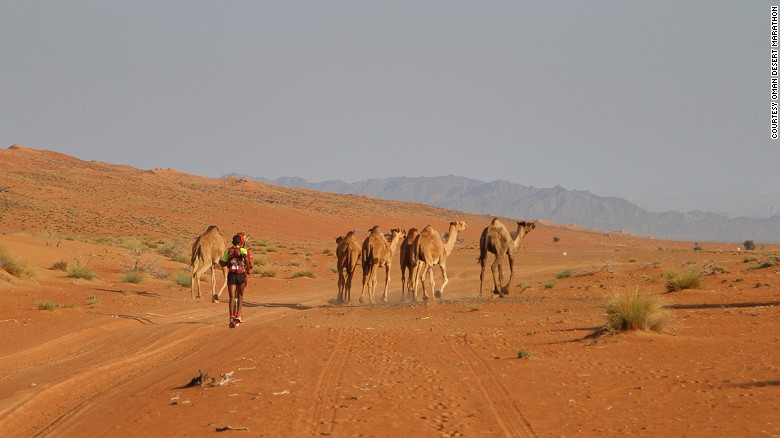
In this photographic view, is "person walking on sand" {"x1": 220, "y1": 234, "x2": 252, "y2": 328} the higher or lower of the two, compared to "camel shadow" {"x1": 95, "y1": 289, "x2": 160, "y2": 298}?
higher

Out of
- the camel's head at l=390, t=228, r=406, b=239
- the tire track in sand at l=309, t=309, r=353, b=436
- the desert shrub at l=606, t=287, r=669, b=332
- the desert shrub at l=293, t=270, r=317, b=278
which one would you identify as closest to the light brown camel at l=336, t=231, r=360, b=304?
the camel's head at l=390, t=228, r=406, b=239

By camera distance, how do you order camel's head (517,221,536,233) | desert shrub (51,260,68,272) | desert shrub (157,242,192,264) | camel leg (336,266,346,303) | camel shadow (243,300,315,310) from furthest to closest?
desert shrub (157,242,192,264) < desert shrub (51,260,68,272) < camel's head (517,221,536,233) < camel leg (336,266,346,303) < camel shadow (243,300,315,310)

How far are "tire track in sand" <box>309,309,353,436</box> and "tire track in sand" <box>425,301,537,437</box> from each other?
1.96m

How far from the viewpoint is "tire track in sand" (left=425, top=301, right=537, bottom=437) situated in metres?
8.39

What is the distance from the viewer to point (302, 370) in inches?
457

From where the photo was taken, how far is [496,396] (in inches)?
388

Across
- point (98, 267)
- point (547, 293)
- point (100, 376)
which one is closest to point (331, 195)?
point (98, 267)

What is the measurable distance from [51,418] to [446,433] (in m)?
5.15

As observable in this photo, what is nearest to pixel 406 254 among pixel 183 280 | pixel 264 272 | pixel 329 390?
pixel 183 280

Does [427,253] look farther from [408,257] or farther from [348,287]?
[348,287]

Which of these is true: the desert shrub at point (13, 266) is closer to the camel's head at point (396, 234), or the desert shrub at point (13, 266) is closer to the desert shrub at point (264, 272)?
the camel's head at point (396, 234)

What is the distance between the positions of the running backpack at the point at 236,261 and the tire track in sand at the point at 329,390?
286cm

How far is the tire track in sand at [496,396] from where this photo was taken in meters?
8.39

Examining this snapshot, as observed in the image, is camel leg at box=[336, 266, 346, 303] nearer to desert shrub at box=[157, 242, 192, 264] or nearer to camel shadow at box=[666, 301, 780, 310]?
camel shadow at box=[666, 301, 780, 310]
